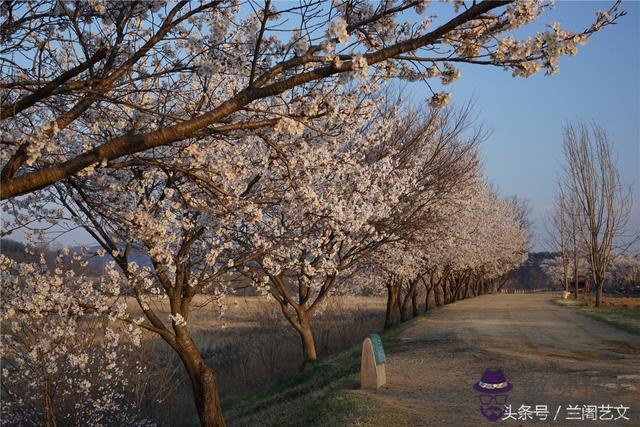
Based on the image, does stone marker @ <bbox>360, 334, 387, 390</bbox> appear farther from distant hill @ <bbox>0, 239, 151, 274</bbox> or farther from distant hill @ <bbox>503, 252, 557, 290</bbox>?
distant hill @ <bbox>503, 252, 557, 290</bbox>

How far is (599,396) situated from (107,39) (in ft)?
29.5

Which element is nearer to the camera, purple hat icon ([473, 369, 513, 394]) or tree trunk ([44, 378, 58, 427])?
purple hat icon ([473, 369, 513, 394])

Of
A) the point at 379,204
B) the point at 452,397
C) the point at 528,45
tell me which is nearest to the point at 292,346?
the point at 379,204

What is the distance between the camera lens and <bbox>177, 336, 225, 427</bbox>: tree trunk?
10.3 metres

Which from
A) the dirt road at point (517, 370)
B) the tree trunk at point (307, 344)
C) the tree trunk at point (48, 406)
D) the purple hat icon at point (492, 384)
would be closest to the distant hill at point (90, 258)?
the tree trunk at point (48, 406)

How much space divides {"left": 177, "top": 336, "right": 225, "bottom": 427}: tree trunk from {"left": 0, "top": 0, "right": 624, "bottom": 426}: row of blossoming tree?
0.12 ft

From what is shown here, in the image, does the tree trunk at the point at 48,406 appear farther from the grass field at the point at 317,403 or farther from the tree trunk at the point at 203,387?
the grass field at the point at 317,403

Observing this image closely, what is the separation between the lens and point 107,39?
259 inches

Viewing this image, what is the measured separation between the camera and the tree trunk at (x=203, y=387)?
1034 centimetres

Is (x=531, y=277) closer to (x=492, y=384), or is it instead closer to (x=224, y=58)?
(x=492, y=384)

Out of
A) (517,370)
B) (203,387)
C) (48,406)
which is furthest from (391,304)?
(48,406)

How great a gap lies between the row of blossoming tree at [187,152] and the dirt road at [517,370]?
3.31 m

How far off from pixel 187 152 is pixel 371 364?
6.24 meters

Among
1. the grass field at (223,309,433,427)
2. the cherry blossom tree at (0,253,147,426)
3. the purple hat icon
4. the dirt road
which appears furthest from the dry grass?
the purple hat icon
